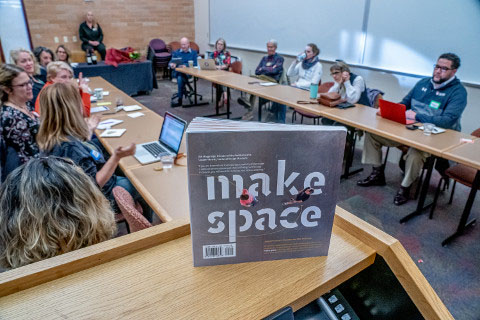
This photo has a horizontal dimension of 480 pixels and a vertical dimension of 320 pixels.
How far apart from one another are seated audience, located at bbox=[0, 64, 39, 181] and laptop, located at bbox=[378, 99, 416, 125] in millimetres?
3008

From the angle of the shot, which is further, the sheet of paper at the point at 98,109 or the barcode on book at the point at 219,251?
the sheet of paper at the point at 98,109

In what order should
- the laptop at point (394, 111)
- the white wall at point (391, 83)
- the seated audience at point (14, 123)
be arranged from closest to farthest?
the seated audience at point (14, 123) → the laptop at point (394, 111) → the white wall at point (391, 83)

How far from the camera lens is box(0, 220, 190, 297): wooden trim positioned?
600 mm

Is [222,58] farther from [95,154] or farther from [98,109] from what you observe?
[95,154]

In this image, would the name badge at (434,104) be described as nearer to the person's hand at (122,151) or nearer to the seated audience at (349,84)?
the seated audience at (349,84)

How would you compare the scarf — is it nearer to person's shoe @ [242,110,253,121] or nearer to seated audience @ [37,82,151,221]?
person's shoe @ [242,110,253,121]

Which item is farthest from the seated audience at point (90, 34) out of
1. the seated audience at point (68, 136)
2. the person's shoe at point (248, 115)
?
the seated audience at point (68, 136)

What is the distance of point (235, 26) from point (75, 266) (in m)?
8.15

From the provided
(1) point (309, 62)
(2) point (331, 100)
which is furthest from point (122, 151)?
(1) point (309, 62)

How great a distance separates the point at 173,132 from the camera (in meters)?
2.44

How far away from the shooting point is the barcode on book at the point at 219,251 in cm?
69

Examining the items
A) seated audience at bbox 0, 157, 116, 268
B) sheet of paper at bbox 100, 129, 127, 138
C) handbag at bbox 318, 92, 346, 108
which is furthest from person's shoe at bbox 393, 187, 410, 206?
seated audience at bbox 0, 157, 116, 268

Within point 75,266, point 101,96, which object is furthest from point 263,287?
point 101,96

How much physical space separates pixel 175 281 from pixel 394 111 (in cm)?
292
